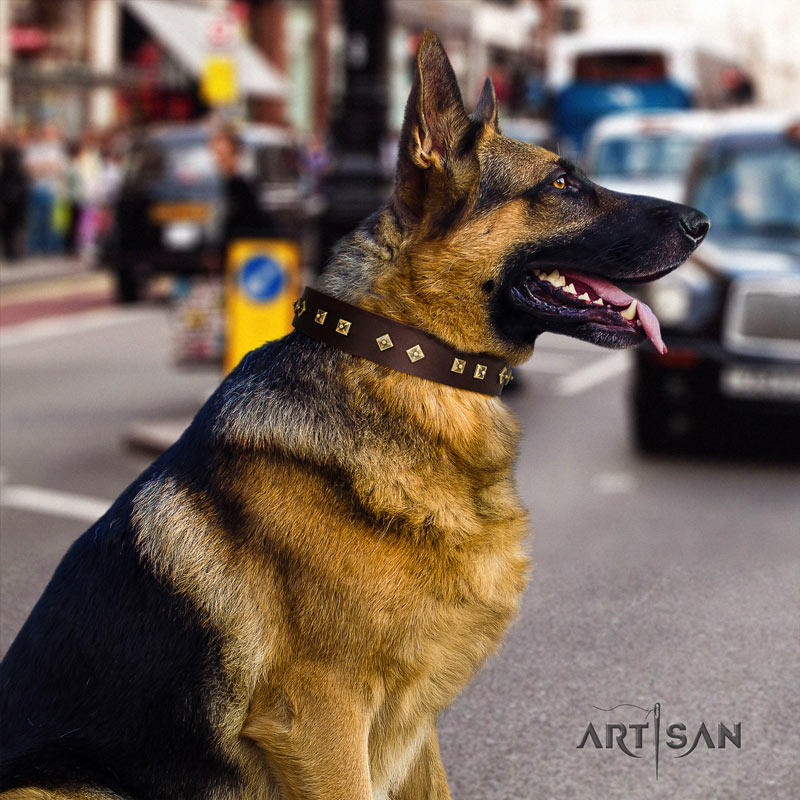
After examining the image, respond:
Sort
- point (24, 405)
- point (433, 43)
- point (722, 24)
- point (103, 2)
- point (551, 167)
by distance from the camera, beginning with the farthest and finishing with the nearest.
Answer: point (722, 24), point (103, 2), point (24, 405), point (551, 167), point (433, 43)

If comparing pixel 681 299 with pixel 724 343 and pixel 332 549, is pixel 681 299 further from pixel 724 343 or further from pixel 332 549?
pixel 332 549

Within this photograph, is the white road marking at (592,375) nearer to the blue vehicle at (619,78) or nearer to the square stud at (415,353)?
the square stud at (415,353)

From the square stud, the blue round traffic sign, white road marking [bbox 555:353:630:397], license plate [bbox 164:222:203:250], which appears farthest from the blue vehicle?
the square stud

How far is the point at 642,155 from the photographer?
16.2 meters

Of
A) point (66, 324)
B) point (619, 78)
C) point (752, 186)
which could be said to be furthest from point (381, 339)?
point (619, 78)

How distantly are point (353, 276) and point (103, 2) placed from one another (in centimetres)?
2904

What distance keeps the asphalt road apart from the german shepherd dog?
1.02m

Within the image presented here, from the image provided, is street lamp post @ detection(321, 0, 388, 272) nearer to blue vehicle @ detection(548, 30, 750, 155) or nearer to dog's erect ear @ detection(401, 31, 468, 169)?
dog's erect ear @ detection(401, 31, 468, 169)

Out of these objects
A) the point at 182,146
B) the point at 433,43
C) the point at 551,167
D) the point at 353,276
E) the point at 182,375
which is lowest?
the point at 182,375

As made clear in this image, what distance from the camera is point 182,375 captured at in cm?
1190

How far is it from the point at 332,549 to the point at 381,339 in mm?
476

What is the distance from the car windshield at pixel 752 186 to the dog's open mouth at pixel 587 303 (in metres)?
5.75

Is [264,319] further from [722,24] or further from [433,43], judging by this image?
[722,24]

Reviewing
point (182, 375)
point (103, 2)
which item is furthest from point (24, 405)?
point (103, 2)
